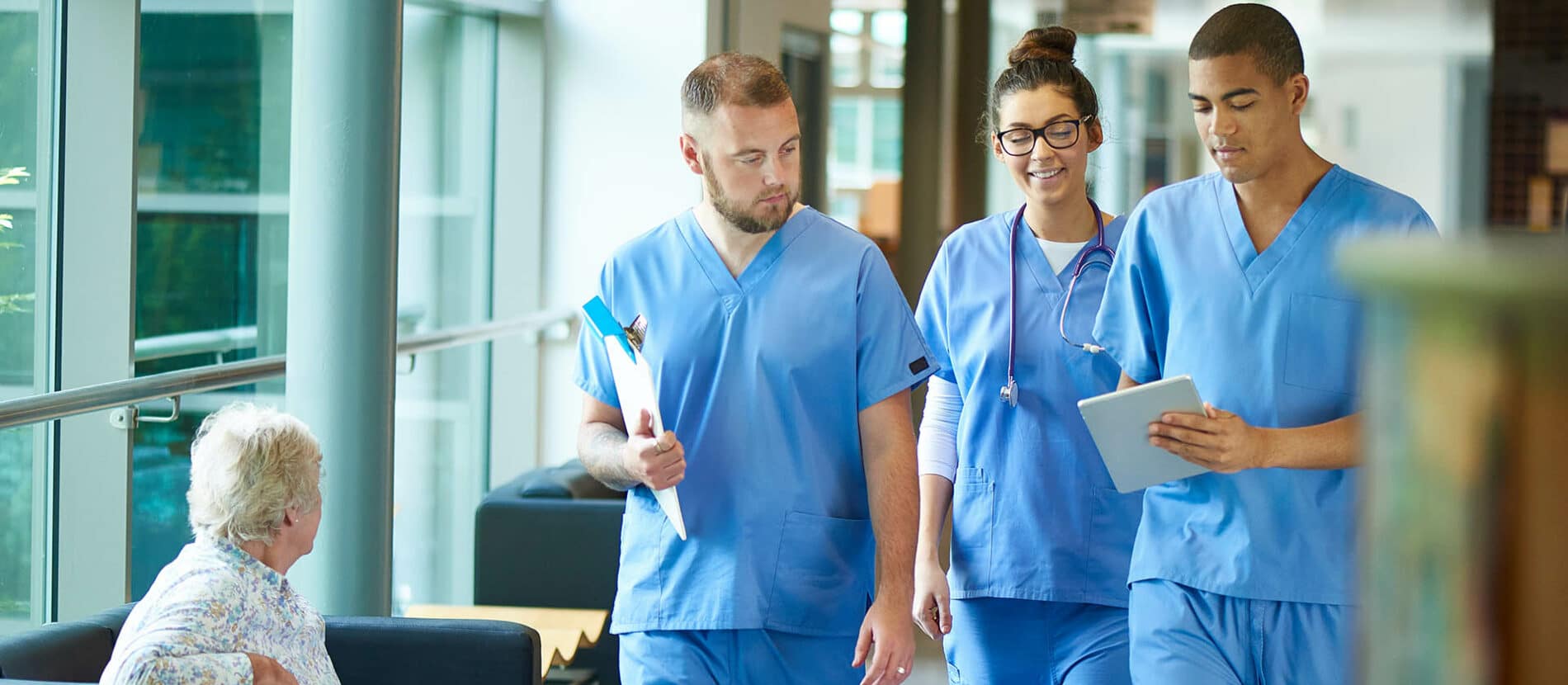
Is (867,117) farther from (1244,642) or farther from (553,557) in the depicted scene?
(1244,642)

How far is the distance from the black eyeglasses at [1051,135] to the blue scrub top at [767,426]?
43cm

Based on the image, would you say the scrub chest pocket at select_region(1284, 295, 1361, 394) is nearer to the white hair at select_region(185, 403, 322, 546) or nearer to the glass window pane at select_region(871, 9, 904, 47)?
the white hair at select_region(185, 403, 322, 546)

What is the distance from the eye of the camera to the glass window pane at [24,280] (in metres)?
2.99

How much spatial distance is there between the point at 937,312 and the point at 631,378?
0.79 metres

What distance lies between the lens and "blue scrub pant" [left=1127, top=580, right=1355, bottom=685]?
2.05 meters

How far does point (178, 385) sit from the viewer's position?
301 centimetres

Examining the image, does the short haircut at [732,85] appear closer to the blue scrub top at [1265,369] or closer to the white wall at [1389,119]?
the blue scrub top at [1265,369]

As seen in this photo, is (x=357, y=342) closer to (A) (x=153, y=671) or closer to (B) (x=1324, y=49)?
(A) (x=153, y=671)

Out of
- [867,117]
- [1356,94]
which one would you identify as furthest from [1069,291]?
[1356,94]

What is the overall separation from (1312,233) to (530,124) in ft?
12.4

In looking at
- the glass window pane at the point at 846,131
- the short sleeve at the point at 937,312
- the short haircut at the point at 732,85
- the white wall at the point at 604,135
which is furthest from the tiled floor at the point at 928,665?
the glass window pane at the point at 846,131

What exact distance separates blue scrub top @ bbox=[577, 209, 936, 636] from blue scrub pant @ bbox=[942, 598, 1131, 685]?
1.44 feet

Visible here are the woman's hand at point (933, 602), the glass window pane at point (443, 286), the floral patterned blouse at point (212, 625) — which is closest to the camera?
the floral patterned blouse at point (212, 625)

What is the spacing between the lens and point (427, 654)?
255 centimetres
